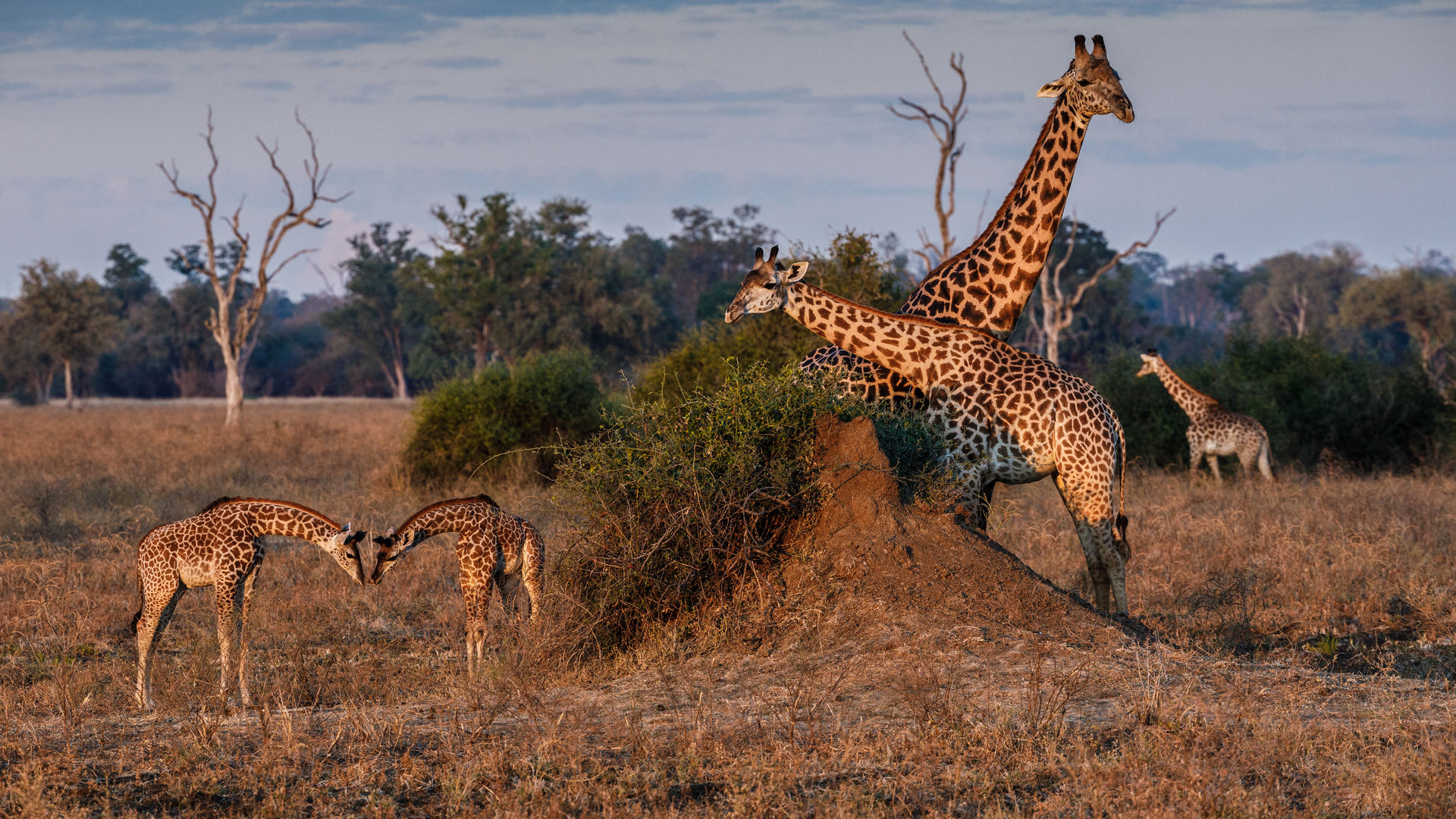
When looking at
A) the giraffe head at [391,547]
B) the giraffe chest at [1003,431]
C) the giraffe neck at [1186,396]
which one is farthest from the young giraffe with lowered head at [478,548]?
the giraffe neck at [1186,396]

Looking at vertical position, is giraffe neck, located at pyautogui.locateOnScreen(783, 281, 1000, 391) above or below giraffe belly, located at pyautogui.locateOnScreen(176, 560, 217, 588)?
above

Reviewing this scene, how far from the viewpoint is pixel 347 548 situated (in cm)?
744

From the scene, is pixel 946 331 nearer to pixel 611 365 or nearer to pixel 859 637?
pixel 859 637

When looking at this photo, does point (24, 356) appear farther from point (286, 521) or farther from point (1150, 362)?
point (286, 521)

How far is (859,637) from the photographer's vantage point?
22.2ft

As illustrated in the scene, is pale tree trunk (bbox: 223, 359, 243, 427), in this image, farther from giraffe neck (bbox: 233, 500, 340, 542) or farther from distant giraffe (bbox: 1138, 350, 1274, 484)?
giraffe neck (bbox: 233, 500, 340, 542)

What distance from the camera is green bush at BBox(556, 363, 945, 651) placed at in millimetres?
7215

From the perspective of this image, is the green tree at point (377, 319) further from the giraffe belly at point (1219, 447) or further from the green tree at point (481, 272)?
the giraffe belly at point (1219, 447)

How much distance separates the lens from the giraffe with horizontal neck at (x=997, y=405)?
25.9 ft

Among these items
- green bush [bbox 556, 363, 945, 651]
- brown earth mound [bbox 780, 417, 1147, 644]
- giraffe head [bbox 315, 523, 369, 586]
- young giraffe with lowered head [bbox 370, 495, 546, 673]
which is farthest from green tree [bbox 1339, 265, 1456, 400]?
giraffe head [bbox 315, 523, 369, 586]

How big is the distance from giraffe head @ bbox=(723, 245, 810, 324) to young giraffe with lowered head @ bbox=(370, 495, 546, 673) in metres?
1.94

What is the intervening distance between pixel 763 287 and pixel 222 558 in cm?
375

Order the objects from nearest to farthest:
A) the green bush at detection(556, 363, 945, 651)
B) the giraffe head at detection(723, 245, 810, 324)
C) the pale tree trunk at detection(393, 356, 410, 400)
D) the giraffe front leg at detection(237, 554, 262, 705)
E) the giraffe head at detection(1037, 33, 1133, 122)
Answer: the giraffe front leg at detection(237, 554, 262, 705) → the green bush at detection(556, 363, 945, 651) → the giraffe head at detection(723, 245, 810, 324) → the giraffe head at detection(1037, 33, 1133, 122) → the pale tree trunk at detection(393, 356, 410, 400)

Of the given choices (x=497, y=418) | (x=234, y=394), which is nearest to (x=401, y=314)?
(x=234, y=394)
